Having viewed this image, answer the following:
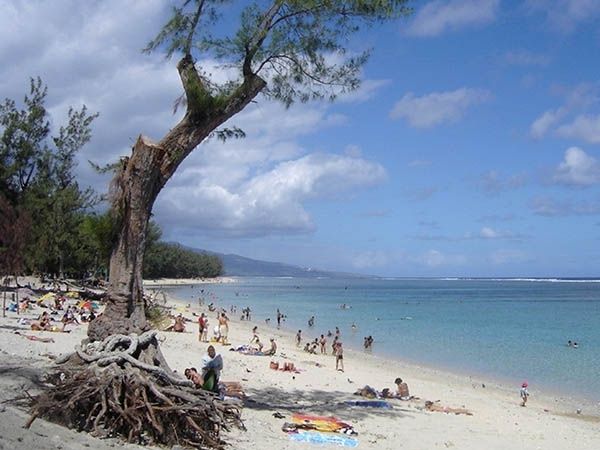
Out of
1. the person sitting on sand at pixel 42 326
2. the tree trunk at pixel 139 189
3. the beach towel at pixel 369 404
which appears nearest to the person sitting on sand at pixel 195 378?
the tree trunk at pixel 139 189

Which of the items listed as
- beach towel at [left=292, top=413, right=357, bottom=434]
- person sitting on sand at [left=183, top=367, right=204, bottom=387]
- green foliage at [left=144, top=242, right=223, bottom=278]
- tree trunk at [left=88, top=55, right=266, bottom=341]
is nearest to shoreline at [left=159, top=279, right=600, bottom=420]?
beach towel at [left=292, top=413, right=357, bottom=434]

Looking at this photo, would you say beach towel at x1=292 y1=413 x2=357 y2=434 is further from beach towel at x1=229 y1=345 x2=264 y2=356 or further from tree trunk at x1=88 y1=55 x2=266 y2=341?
beach towel at x1=229 y1=345 x2=264 y2=356

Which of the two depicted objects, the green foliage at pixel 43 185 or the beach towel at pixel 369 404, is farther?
the green foliage at pixel 43 185

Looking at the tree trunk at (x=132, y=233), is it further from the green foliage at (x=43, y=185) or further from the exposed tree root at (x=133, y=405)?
the green foliage at (x=43, y=185)

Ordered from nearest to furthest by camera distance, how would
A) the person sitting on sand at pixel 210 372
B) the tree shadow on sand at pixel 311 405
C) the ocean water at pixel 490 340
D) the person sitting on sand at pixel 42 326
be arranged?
the person sitting on sand at pixel 210 372
the tree shadow on sand at pixel 311 405
the person sitting on sand at pixel 42 326
the ocean water at pixel 490 340

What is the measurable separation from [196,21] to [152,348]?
5.19 meters

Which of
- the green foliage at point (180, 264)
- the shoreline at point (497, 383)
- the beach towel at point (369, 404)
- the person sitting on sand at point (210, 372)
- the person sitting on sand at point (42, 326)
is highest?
the green foliage at point (180, 264)

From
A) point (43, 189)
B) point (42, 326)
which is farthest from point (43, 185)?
point (42, 326)

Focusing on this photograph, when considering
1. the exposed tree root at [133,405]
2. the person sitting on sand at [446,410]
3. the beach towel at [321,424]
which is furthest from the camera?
the person sitting on sand at [446,410]

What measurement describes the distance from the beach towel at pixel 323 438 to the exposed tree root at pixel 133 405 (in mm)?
1609

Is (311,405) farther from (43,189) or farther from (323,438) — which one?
(43,189)

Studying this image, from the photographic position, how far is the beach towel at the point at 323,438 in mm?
9102

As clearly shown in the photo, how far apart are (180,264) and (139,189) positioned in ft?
453

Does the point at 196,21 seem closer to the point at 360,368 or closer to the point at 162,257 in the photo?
the point at 360,368
